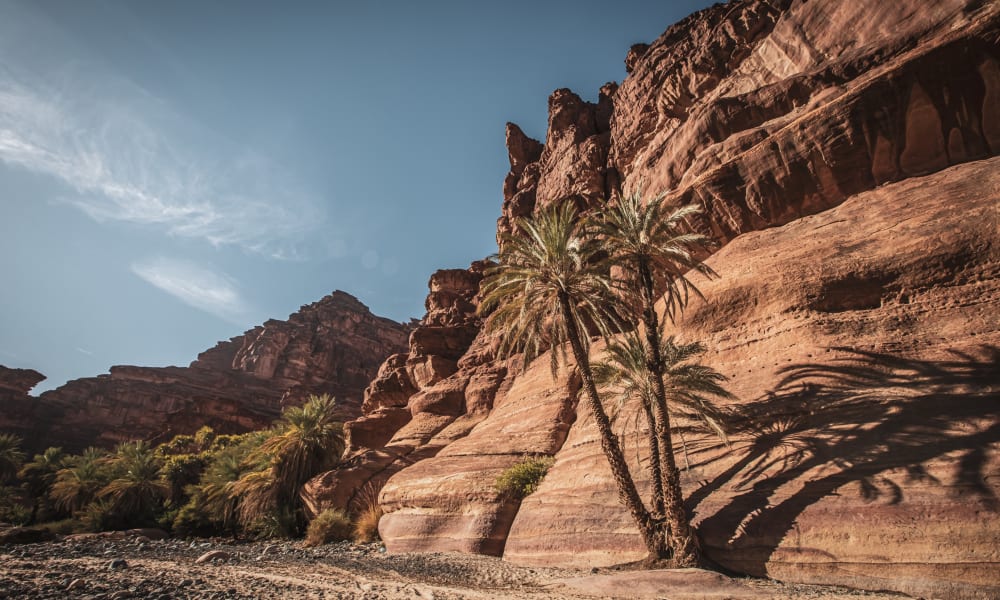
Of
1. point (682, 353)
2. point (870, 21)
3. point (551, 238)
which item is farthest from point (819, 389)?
point (870, 21)

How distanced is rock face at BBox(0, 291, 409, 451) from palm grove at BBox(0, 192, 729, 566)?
114ft

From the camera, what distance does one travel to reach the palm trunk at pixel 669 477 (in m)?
12.2

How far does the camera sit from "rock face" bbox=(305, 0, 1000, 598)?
10844mm

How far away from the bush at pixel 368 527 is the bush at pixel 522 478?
25.4ft

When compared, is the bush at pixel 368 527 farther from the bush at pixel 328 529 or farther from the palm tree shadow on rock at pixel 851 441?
the palm tree shadow on rock at pixel 851 441

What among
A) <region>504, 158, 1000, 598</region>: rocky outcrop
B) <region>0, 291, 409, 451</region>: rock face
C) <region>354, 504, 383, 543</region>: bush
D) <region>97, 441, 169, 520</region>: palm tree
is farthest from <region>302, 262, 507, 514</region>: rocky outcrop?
<region>0, 291, 409, 451</region>: rock face

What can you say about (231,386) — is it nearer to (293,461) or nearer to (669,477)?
(293,461)

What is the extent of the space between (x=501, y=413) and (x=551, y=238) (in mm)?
14758

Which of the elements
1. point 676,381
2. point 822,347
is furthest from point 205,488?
point 822,347

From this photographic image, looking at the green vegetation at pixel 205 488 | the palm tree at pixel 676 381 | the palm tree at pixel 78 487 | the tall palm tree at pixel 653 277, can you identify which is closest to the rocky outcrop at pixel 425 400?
the green vegetation at pixel 205 488

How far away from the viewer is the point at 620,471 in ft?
45.6

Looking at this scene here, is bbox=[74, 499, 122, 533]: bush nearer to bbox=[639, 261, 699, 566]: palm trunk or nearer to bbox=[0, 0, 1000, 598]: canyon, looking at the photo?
bbox=[0, 0, 1000, 598]: canyon

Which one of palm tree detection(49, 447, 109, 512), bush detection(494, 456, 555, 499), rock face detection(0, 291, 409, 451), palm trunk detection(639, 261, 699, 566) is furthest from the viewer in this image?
rock face detection(0, 291, 409, 451)

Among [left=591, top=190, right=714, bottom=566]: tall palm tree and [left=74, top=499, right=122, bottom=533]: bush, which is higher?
[left=591, top=190, right=714, bottom=566]: tall palm tree
